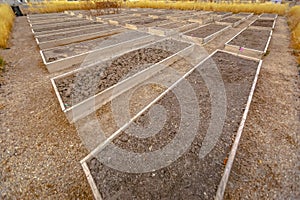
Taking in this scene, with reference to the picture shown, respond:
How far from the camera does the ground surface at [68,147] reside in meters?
1.88

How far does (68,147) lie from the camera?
93.3 inches

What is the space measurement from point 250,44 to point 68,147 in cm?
708

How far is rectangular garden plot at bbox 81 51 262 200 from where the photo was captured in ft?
5.75

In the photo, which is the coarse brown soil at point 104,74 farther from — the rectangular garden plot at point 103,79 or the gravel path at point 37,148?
the gravel path at point 37,148

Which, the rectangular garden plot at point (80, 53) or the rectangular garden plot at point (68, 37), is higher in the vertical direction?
the rectangular garden plot at point (68, 37)

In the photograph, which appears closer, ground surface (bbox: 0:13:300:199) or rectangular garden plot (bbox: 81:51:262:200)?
rectangular garden plot (bbox: 81:51:262:200)

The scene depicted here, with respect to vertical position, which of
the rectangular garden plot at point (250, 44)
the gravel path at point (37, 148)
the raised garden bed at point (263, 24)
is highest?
the raised garden bed at point (263, 24)

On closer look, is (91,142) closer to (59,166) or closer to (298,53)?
(59,166)

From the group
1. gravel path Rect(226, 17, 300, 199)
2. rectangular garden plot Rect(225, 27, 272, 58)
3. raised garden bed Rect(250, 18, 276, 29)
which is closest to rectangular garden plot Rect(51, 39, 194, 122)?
rectangular garden plot Rect(225, 27, 272, 58)

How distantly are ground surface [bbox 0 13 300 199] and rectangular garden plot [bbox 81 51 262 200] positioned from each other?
0.22 m

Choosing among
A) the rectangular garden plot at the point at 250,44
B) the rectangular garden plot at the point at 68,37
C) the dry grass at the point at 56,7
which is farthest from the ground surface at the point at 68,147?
the dry grass at the point at 56,7

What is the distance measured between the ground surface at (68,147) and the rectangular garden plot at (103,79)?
33 cm

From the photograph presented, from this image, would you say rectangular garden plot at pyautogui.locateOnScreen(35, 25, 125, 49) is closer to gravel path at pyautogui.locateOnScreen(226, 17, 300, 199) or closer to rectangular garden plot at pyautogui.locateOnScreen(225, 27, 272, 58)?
rectangular garden plot at pyautogui.locateOnScreen(225, 27, 272, 58)

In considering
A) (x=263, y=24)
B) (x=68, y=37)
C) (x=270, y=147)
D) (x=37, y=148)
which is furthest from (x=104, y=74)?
A: (x=263, y=24)
